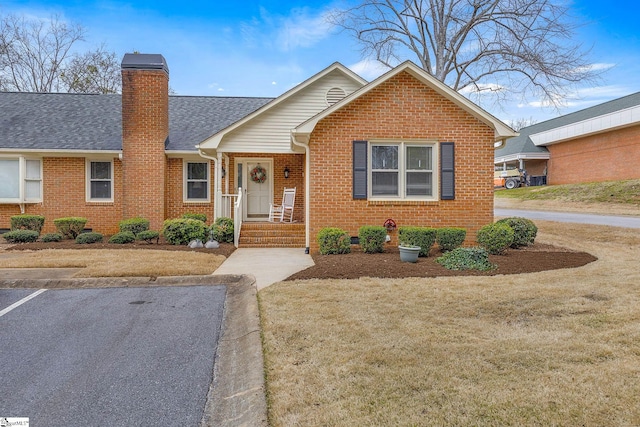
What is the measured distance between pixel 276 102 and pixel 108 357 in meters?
9.76

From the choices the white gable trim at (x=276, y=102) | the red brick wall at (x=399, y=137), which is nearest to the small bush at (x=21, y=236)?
the white gable trim at (x=276, y=102)

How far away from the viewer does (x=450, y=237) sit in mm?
9609

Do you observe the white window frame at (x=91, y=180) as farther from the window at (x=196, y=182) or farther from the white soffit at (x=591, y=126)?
the white soffit at (x=591, y=126)

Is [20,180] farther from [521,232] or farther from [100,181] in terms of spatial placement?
[521,232]

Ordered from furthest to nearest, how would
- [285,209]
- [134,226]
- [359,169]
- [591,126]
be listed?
[591,126] → [285,209] → [134,226] → [359,169]

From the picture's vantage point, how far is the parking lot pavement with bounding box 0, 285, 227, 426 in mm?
3041

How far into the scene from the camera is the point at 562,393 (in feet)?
9.48

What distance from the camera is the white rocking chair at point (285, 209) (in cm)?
1378

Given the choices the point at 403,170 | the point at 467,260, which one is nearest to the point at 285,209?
the point at 403,170

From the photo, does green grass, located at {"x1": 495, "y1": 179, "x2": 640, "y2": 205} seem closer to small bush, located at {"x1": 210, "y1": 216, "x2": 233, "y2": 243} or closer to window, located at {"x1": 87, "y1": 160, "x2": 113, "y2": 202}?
small bush, located at {"x1": 210, "y1": 216, "x2": 233, "y2": 243}

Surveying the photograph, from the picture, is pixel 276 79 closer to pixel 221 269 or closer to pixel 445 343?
pixel 221 269

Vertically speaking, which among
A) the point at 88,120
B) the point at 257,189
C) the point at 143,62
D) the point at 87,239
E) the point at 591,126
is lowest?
the point at 87,239

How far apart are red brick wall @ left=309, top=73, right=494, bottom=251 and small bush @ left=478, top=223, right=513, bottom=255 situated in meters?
1.50

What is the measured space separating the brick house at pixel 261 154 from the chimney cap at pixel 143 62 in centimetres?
5
